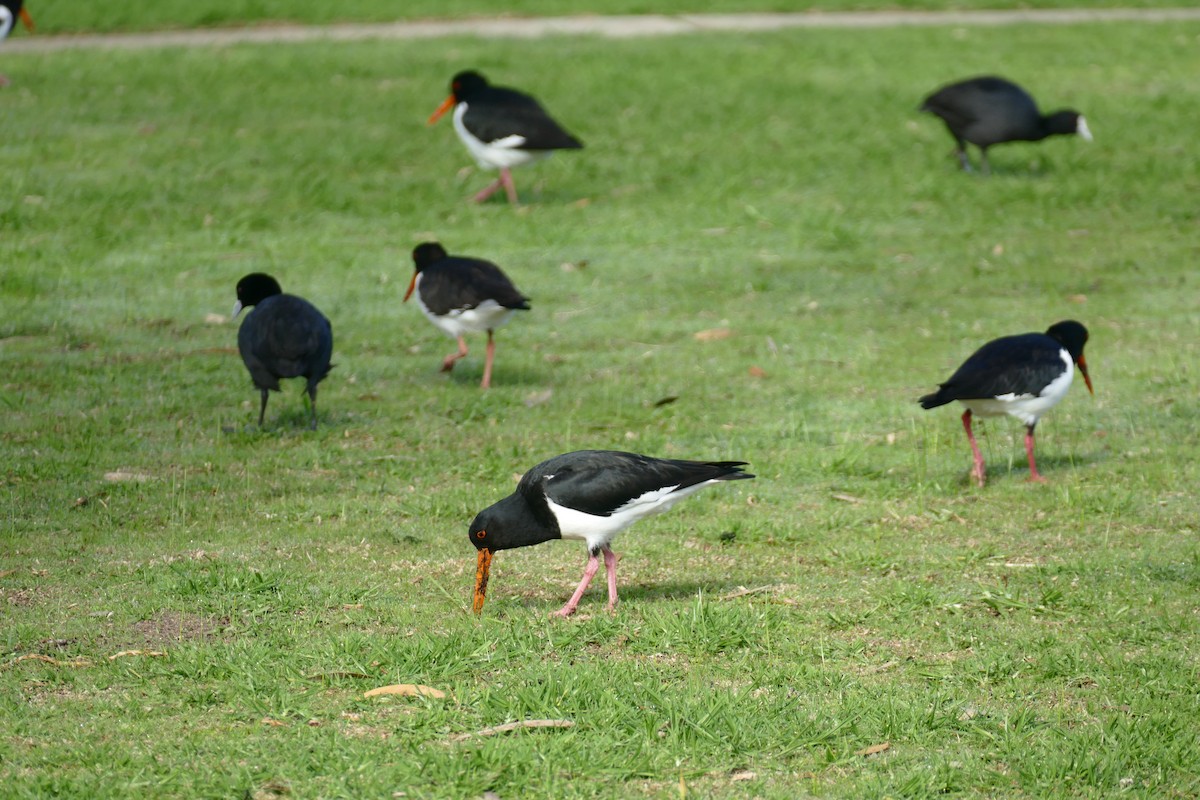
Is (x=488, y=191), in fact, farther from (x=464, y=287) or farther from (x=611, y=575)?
(x=611, y=575)

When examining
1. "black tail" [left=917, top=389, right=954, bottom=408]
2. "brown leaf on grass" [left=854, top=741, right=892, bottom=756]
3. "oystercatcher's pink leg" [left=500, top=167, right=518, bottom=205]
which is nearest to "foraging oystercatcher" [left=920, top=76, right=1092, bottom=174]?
"oystercatcher's pink leg" [left=500, top=167, right=518, bottom=205]

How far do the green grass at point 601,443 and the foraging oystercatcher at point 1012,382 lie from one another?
389mm

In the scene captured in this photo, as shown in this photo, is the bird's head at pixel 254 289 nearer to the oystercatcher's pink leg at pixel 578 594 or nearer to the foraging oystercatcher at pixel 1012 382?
the oystercatcher's pink leg at pixel 578 594

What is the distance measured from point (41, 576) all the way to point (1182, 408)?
281 inches

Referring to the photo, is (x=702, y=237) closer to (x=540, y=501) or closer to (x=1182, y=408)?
(x=1182, y=408)

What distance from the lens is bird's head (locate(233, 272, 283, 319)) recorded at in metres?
10.3

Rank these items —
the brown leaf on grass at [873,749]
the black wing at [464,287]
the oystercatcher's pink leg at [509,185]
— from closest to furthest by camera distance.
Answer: the brown leaf on grass at [873,749], the black wing at [464,287], the oystercatcher's pink leg at [509,185]

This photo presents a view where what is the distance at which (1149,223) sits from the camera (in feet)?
49.0

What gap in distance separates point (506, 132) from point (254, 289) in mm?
5359

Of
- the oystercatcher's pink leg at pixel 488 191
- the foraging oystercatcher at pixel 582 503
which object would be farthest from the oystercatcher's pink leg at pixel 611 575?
the oystercatcher's pink leg at pixel 488 191

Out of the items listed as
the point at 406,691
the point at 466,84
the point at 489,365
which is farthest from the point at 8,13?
the point at 406,691

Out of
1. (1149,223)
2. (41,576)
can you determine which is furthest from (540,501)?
(1149,223)

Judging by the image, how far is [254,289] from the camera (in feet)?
33.9

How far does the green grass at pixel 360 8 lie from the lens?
854 inches
